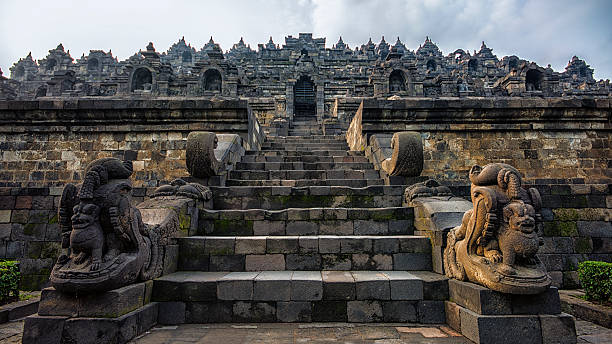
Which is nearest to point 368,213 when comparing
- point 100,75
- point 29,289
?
point 29,289

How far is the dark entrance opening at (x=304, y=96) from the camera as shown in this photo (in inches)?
812

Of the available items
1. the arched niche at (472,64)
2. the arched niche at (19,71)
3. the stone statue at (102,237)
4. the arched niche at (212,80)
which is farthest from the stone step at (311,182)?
the arched niche at (19,71)

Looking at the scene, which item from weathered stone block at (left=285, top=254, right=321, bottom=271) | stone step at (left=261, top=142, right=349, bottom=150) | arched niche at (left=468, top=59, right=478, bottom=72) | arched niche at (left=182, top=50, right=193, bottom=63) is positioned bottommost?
weathered stone block at (left=285, top=254, right=321, bottom=271)

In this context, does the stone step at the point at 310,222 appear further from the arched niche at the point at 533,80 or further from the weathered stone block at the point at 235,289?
the arched niche at the point at 533,80

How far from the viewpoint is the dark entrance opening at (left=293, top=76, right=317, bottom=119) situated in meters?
20.6

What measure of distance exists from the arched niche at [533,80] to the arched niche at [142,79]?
2658 cm

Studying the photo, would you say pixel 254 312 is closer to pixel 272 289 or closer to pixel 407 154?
pixel 272 289

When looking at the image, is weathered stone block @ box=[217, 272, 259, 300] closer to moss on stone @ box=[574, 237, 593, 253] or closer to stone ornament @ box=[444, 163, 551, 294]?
stone ornament @ box=[444, 163, 551, 294]

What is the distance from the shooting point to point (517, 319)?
2834mm

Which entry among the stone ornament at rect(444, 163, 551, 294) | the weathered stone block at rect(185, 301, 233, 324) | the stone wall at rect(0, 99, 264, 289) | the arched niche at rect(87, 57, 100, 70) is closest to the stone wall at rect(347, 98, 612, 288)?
the stone wall at rect(0, 99, 264, 289)

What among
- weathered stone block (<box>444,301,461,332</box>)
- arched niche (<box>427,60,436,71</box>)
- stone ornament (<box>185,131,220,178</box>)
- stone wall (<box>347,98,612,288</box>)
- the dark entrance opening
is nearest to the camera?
weathered stone block (<box>444,301,461,332</box>)

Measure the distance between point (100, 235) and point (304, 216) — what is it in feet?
8.80

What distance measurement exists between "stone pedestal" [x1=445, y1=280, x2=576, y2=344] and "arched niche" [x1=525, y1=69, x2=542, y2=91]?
23023 millimetres

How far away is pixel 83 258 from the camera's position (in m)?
2.92
